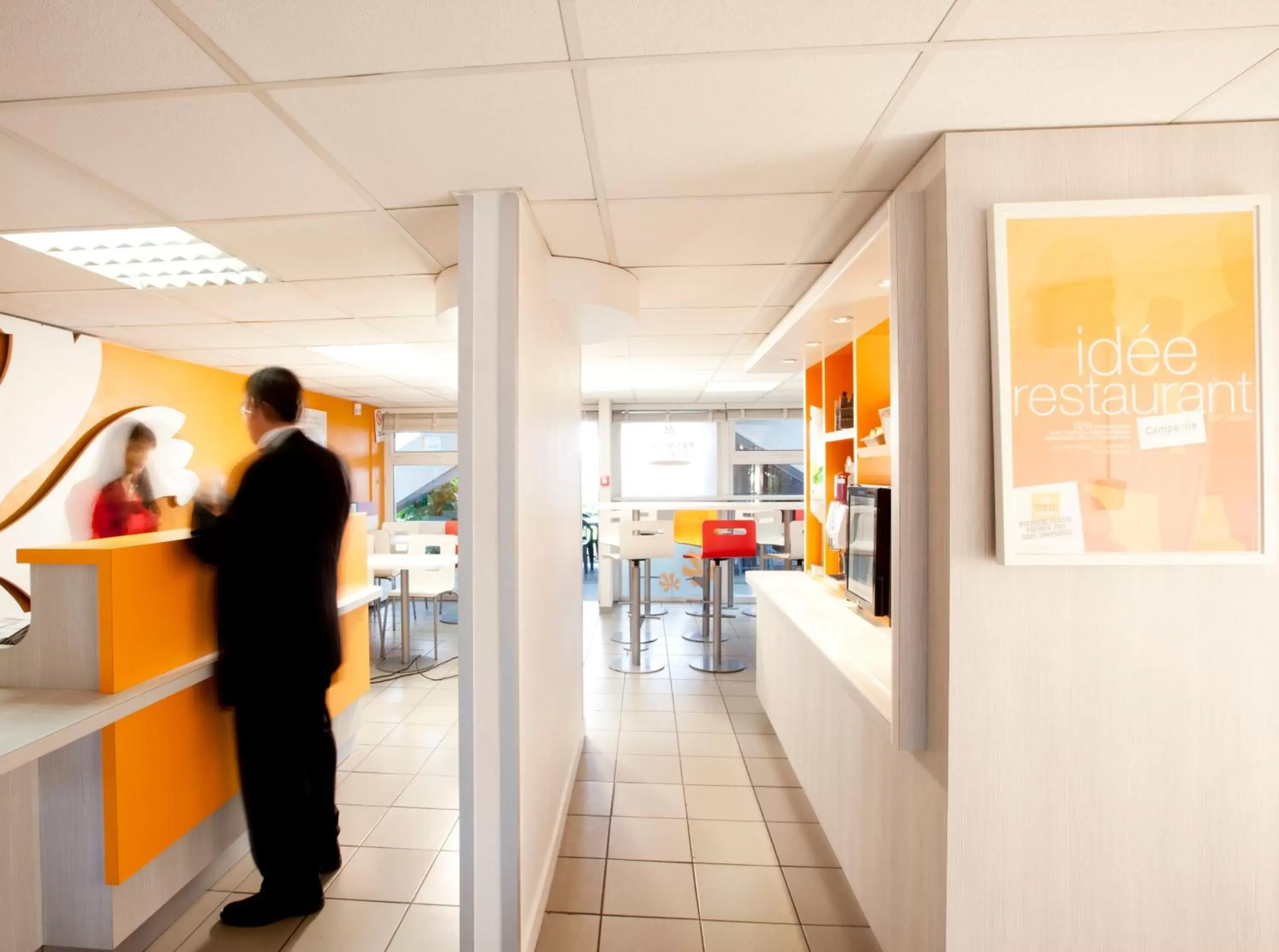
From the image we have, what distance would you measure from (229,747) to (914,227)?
311cm

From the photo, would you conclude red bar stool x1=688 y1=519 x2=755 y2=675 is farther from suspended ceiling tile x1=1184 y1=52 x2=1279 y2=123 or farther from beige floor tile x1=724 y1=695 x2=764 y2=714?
suspended ceiling tile x1=1184 y1=52 x2=1279 y2=123

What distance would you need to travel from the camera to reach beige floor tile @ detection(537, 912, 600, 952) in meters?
1.97

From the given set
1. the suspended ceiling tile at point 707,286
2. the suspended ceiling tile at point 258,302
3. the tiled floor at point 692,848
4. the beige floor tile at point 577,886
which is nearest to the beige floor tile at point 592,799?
the tiled floor at point 692,848

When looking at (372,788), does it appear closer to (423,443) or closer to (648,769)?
(648,769)

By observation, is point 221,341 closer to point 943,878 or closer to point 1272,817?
point 943,878

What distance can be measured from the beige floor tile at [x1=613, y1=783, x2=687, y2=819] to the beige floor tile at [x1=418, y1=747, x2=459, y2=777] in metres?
0.94

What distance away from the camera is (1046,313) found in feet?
4.52

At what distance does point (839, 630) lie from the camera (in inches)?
99.3

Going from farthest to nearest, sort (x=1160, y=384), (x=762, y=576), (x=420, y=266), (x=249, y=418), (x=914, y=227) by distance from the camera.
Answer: (x=762, y=576), (x=420, y=266), (x=249, y=418), (x=914, y=227), (x=1160, y=384)

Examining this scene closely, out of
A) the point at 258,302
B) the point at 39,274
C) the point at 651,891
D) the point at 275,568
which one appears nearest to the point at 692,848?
the point at 651,891

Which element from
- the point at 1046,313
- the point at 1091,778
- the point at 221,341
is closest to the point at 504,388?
the point at 1046,313

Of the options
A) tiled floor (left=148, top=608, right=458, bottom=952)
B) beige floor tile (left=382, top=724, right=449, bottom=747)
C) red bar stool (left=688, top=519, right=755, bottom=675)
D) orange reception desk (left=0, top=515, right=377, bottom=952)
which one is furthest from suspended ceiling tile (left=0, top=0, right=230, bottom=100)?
red bar stool (left=688, top=519, right=755, bottom=675)

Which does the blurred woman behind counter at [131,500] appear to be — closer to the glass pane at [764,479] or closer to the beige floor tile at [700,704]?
the beige floor tile at [700,704]

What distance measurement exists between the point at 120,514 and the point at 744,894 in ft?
14.4
